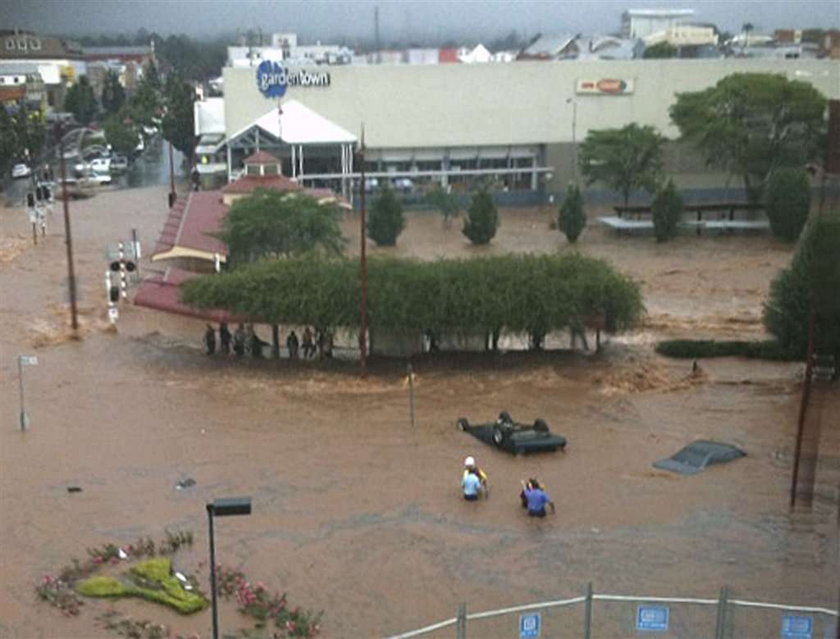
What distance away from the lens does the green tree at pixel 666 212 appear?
26.8 m

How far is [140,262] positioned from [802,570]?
1797 centimetres

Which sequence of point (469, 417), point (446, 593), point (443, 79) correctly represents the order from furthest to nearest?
point (443, 79)
point (469, 417)
point (446, 593)

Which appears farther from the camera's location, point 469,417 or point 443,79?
point 443,79

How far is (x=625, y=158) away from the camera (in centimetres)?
3117

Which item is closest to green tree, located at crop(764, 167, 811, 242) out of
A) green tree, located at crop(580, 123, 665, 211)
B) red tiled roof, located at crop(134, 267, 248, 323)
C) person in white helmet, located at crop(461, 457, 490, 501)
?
green tree, located at crop(580, 123, 665, 211)

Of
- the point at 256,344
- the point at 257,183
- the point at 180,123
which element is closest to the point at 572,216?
the point at 257,183

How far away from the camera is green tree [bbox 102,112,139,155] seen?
42.8m

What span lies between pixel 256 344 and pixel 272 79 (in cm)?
2066

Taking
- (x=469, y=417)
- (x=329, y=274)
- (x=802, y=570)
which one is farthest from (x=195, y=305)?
(x=802, y=570)

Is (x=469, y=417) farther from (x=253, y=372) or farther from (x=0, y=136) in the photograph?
(x=0, y=136)

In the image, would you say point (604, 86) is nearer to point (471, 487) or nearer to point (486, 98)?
point (486, 98)

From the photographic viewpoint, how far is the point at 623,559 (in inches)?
329

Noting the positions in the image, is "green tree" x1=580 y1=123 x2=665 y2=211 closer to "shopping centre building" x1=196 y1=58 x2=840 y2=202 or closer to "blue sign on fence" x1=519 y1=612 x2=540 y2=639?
"shopping centre building" x1=196 y1=58 x2=840 y2=202

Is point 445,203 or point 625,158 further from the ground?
point 625,158
